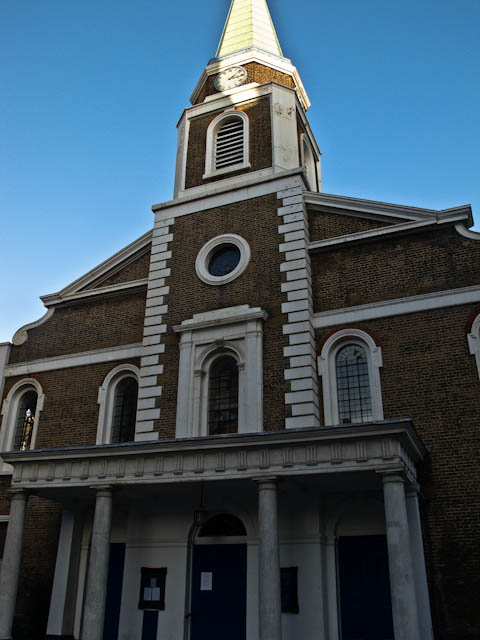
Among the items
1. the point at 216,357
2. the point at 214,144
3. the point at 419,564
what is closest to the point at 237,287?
the point at 216,357

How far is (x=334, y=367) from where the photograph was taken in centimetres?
1568

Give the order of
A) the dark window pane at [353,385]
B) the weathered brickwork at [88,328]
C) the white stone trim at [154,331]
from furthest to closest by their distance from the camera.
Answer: the weathered brickwork at [88,328]
the white stone trim at [154,331]
the dark window pane at [353,385]

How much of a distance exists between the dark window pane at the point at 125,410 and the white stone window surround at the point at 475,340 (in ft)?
30.9

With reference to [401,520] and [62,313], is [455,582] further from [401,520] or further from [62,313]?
[62,313]

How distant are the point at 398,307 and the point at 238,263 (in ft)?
15.6

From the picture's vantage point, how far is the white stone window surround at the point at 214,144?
64.1 feet

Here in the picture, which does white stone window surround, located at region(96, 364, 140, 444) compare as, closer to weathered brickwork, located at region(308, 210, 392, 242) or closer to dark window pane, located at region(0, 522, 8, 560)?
dark window pane, located at region(0, 522, 8, 560)

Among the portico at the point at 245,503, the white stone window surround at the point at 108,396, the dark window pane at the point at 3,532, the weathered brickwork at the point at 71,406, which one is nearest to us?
the portico at the point at 245,503

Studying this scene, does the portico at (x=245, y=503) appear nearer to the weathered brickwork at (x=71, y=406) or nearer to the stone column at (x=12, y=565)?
the stone column at (x=12, y=565)

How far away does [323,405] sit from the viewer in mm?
15211

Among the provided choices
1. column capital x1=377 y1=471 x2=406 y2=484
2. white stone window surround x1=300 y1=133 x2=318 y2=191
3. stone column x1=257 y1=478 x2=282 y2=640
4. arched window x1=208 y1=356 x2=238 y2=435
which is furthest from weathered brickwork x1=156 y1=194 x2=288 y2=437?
white stone window surround x1=300 y1=133 x2=318 y2=191

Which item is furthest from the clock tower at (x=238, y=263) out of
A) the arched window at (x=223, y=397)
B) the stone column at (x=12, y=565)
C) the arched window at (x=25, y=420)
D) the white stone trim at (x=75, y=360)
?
the arched window at (x=25, y=420)

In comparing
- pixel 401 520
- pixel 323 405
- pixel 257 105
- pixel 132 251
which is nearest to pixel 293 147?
pixel 257 105

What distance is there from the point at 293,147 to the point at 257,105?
7.38 feet
